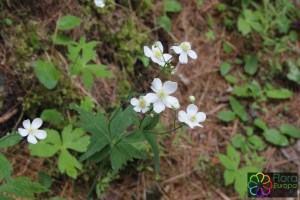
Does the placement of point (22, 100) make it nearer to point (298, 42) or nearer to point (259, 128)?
point (259, 128)

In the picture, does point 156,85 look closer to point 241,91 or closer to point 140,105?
point 140,105

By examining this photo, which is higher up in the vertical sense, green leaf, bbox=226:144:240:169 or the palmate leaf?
green leaf, bbox=226:144:240:169

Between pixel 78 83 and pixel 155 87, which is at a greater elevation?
pixel 78 83

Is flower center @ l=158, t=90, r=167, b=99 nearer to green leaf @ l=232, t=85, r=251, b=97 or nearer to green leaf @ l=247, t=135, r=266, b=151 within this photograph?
green leaf @ l=247, t=135, r=266, b=151

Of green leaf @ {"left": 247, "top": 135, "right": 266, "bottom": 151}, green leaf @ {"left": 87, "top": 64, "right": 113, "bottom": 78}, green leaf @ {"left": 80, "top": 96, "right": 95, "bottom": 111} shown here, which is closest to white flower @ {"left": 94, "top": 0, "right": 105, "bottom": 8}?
green leaf @ {"left": 87, "top": 64, "right": 113, "bottom": 78}

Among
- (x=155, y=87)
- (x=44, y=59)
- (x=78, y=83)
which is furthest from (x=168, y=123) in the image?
(x=155, y=87)

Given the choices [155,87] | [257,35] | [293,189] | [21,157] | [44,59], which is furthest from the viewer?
[257,35]
